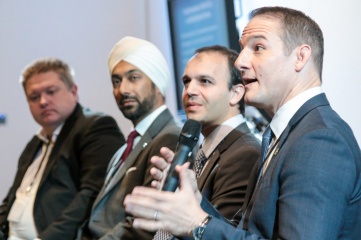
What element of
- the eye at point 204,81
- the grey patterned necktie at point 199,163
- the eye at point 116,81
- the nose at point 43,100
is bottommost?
the grey patterned necktie at point 199,163

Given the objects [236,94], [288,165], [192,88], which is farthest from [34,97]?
[288,165]

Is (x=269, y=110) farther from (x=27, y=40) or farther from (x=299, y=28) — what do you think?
(x=27, y=40)

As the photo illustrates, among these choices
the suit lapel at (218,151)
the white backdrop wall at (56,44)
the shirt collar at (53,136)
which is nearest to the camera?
the suit lapel at (218,151)

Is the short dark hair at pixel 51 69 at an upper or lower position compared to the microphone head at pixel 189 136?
lower

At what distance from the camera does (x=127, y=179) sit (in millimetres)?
3186

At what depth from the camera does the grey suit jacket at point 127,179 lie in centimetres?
316

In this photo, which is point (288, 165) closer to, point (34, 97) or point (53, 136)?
point (53, 136)

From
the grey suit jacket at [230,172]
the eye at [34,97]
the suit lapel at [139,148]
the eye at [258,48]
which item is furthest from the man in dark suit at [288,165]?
the eye at [34,97]

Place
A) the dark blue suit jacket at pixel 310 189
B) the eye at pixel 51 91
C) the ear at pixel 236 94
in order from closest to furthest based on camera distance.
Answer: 1. the dark blue suit jacket at pixel 310 189
2. the ear at pixel 236 94
3. the eye at pixel 51 91

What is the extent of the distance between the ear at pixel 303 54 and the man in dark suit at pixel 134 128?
120 cm

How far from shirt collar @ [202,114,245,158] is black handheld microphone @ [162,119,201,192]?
1.83ft

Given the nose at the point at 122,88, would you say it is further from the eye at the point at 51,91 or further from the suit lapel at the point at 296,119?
the suit lapel at the point at 296,119

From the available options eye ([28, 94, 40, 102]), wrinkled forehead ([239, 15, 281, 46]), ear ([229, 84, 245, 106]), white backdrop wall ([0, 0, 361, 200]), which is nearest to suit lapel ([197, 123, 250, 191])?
ear ([229, 84, 245, 106])

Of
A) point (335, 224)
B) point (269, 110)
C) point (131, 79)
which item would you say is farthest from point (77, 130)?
point (335, 224)
